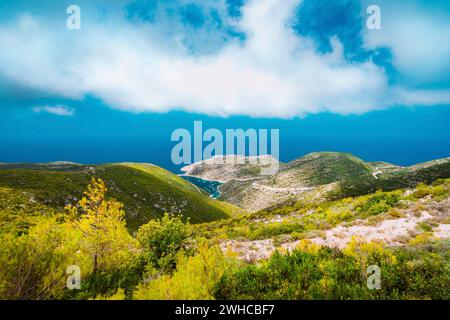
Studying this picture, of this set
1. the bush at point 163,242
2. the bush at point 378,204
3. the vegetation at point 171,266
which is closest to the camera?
the vegetation at point 171,266

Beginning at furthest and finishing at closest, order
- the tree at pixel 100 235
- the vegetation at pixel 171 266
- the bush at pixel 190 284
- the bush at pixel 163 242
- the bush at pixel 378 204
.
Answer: the bush at pixel 378 204 → the bush at pixel 163 242 → the tree at pixel 100 235 → the vegetation at pixel 171 266 → the bush at pixel 190 284

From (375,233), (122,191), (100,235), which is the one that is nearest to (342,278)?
(375,233)

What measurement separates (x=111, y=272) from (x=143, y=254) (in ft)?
6.19

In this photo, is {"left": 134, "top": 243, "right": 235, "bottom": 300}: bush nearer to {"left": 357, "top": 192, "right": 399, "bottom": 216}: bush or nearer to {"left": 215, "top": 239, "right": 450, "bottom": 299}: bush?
{"left": 215, "top": 239, "right": 450, "bottom": 299}: bush

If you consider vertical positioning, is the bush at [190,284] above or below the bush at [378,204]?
below

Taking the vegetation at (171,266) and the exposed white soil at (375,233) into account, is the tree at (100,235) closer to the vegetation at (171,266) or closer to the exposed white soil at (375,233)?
the vegetation at (171,266)

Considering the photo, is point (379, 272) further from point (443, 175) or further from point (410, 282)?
point (443, 175)

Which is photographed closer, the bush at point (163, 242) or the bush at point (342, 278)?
the bush at point (342, 278)

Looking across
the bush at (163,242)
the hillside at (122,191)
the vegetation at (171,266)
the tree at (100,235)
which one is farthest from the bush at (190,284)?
the hillside at (122,191)

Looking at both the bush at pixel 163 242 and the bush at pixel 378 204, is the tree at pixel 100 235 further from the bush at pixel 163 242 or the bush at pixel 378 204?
the bush at pixel 378 204

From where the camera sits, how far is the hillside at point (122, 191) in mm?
65625

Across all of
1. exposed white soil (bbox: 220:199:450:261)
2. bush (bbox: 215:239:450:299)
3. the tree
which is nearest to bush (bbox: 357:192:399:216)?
exposed white soil (bbox: 220:199:450:261)

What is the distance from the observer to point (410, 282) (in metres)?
10.1

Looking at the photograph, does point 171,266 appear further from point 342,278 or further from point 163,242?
point 342,278
